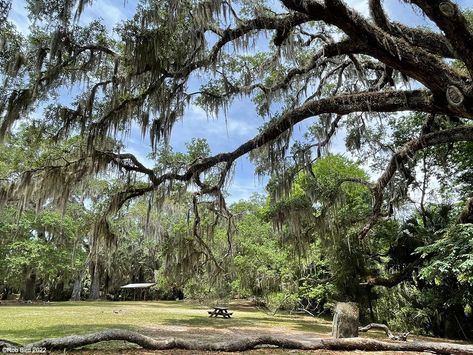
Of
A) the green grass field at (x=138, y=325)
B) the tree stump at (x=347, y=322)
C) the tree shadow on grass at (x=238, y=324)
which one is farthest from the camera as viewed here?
the tree shadow on grass at (x=238, y=324)

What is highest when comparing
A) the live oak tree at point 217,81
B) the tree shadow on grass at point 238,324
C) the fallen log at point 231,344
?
the live oak tree at point 217,81

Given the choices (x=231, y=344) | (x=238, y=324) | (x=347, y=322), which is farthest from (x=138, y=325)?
(x=347, y=322)

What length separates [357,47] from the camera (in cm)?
589

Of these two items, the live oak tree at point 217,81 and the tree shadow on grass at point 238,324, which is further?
the tree shadow on grass at point 238,324

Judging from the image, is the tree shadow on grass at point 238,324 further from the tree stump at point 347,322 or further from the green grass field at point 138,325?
the tree stump at point 347,322

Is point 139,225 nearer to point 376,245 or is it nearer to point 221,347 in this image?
point 376,245

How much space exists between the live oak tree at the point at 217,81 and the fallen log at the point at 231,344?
2.95 m

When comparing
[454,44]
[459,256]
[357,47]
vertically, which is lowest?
[459,256]

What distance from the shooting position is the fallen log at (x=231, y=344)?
5648 mm

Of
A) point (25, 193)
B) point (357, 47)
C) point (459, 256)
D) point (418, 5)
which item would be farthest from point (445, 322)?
point (25, 193)

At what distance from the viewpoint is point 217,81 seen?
355 inches

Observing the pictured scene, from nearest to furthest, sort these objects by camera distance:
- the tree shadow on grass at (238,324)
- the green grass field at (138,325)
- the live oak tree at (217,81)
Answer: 1. the live oak tree at (217,81)
2. the green grass field at (138,325)
3. the tree shadow on grass at (238,324)

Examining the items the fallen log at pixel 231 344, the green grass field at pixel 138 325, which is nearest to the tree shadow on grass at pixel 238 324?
the green grass field at pixel 138 325

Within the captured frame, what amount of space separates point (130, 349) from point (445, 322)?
12240mm
